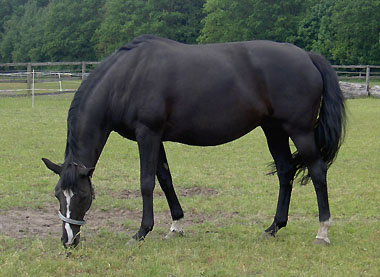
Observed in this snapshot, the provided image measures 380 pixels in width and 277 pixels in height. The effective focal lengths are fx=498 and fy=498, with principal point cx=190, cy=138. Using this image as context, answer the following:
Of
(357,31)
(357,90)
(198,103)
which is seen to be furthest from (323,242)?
(357,31)

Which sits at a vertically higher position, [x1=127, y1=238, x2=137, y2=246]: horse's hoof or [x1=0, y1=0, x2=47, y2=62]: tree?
[x1=127, y1=238, x2=137, y2=246]: horse's hoof

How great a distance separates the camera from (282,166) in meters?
5.46

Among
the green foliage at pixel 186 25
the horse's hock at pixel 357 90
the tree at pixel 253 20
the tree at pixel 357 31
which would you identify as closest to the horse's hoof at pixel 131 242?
the horse's hock at pixel 357 90

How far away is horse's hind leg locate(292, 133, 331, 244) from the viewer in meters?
Result: 4.95

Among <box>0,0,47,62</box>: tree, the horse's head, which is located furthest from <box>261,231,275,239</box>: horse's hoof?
<box>0,0,47,62</box>: tree

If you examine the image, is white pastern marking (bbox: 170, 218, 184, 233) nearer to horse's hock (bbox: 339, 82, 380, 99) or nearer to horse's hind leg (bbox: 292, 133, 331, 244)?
horse's hind leg (bbox: 292, 133, 331, 244)

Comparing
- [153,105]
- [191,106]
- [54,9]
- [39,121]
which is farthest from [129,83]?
[54,9]

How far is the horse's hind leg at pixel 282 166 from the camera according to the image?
5.38 metres

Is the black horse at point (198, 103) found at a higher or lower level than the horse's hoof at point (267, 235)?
higher

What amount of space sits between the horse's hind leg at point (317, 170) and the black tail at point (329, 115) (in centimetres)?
13

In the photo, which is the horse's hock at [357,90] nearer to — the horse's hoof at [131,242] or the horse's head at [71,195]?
the horse's hoof at [131,242]

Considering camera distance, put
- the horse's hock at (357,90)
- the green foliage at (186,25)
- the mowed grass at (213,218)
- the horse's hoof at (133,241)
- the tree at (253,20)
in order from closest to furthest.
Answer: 1. the mowed grass at (213,218)
2. the horse's hoof at (133,241)
3. the horse's hock at (357,90)
4. the green foliage at (186,25)
5. the tree at (253,20)

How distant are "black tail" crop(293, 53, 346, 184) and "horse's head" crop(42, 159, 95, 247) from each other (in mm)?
2328

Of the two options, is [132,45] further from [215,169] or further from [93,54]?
[93,54]
